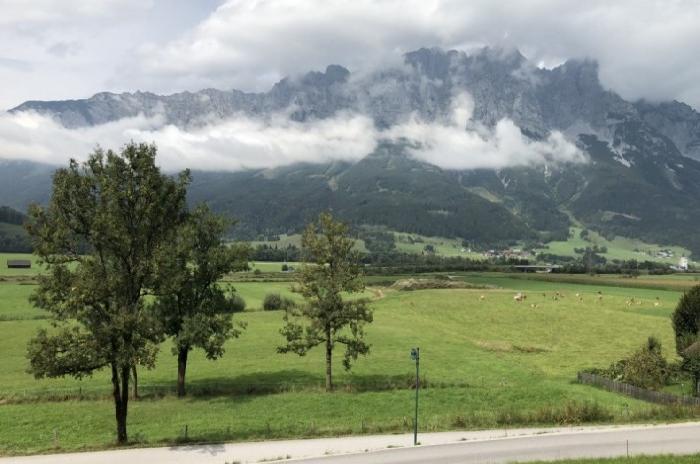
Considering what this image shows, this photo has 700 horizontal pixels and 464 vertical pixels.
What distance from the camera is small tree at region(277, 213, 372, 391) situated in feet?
172

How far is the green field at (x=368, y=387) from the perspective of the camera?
3934 centimetres

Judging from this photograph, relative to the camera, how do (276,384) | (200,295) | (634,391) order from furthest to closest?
1. (200,295)
2. (276,384)
3. (634,391)

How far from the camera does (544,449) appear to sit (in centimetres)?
3148

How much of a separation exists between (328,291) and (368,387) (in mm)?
9791

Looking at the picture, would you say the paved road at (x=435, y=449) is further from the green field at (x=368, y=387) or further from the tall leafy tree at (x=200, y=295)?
the tall leafy tree at (x=200, y=295)

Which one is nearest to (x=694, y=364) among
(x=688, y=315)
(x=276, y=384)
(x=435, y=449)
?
(x=688, y=315)

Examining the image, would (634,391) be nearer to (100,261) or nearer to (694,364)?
(694,364)

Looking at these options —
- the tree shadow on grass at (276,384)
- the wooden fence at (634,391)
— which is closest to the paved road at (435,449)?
the wooden fence at (634,391)

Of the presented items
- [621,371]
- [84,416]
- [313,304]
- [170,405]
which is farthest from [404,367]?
[84,416]

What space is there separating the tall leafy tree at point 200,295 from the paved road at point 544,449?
75.4 ft

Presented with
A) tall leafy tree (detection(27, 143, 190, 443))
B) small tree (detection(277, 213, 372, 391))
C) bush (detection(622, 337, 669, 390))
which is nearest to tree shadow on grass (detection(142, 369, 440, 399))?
small tree (detection(277, 213, 372, 391))

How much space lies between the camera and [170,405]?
4800 cm

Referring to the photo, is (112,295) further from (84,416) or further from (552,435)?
(552,435)

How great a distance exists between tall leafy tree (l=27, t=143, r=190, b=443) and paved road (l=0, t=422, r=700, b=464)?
4.39 metres
